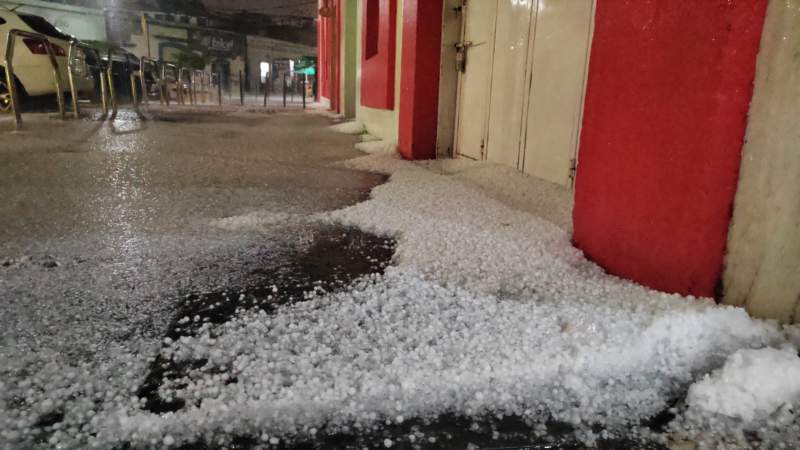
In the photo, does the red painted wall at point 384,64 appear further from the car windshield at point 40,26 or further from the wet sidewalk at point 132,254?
the car windshield at point 40,26

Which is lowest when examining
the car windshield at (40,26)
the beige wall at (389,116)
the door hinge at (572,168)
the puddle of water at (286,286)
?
the puddle of water at (286,286)

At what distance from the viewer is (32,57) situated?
5.67 m

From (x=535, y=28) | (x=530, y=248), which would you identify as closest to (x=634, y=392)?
(x=530, y=248)

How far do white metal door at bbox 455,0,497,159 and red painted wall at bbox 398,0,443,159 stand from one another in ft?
0.60

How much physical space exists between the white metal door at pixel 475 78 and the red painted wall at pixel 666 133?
175cm

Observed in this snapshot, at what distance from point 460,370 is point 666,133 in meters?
0.73

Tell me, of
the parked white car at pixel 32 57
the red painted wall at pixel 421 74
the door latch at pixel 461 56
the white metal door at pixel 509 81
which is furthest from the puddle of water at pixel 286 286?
the parked white car at pixel 32 57

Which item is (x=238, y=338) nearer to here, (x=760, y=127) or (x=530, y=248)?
(x=530, y=248)

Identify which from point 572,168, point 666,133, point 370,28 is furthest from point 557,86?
point 370,28

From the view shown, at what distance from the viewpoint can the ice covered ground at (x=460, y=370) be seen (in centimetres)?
71

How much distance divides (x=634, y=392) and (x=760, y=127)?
22.4 inches

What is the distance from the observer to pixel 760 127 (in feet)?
3.08

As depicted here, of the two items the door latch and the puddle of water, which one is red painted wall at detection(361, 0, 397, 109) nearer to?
the door latch

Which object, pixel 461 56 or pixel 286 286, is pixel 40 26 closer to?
pixel 461 56
